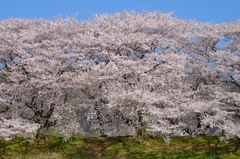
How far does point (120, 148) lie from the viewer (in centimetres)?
2108

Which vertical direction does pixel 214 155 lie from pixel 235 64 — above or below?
below

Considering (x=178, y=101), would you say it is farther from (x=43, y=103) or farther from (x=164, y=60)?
(x=43, y=103)

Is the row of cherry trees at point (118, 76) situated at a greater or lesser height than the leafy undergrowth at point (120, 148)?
greater

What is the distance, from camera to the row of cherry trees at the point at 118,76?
19.8 metres

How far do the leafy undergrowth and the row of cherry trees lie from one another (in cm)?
96

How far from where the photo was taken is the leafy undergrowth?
1995 centimetres

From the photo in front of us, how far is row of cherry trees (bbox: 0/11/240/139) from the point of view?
19.8 m

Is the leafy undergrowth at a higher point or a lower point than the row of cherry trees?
lower

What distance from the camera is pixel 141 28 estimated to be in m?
24.0

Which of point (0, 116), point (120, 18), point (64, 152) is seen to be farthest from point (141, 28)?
point (0, 116)

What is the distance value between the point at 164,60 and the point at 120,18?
811 centimetres

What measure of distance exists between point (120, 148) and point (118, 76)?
5.77 m

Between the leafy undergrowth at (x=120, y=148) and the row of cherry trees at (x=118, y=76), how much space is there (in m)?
0.96

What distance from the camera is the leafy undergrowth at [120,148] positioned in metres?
20.0
